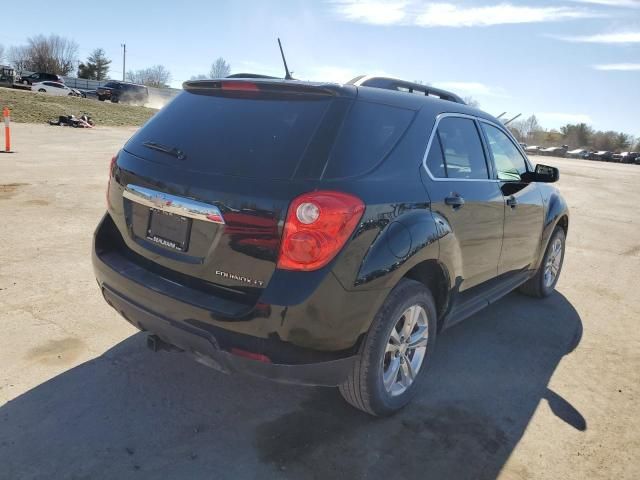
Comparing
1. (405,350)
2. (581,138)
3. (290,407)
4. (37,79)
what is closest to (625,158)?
(581,138)

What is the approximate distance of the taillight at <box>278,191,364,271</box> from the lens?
7.64ft

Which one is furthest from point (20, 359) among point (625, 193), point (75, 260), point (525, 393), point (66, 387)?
point (625, 193)

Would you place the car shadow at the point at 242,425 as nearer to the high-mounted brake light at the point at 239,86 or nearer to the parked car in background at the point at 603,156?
the high-mounted brake light at the point at 239,86

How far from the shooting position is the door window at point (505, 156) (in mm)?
4000

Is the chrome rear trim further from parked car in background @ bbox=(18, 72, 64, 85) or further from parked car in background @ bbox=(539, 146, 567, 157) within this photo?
parked car in background @ bbox=(539, 146, 567, 157)

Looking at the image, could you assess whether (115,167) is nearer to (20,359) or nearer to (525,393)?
(20,359)

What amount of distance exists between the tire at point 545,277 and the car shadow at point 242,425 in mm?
1640

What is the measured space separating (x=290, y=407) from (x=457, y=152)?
75.9 inches

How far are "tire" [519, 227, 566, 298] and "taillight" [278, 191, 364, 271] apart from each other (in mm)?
3460

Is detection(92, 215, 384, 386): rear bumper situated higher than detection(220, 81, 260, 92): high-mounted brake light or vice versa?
detection(220, 81, 260, 92): high-mounted brake light

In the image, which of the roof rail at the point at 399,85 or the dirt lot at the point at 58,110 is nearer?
the roof rail at the point at 399,85

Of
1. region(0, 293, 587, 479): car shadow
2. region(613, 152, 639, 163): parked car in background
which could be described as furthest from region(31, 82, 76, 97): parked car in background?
region(613, 152, 639, 163): parked car in background

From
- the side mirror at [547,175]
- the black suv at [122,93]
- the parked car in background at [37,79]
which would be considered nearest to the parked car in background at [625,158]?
the black suv at [122,93]

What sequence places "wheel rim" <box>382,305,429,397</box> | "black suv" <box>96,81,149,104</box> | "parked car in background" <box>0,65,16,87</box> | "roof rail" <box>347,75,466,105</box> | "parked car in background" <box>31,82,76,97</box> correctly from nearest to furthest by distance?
"wheel rim" <box>382,305,429,397</box> → "roof rail" <box>347,75,466,105</box> → "parked car in background" <box>31,82,76,97</box> → "black suv" <box>96,81,149,104</box> → "parked car in background" <box>0,65,16,87</box>
